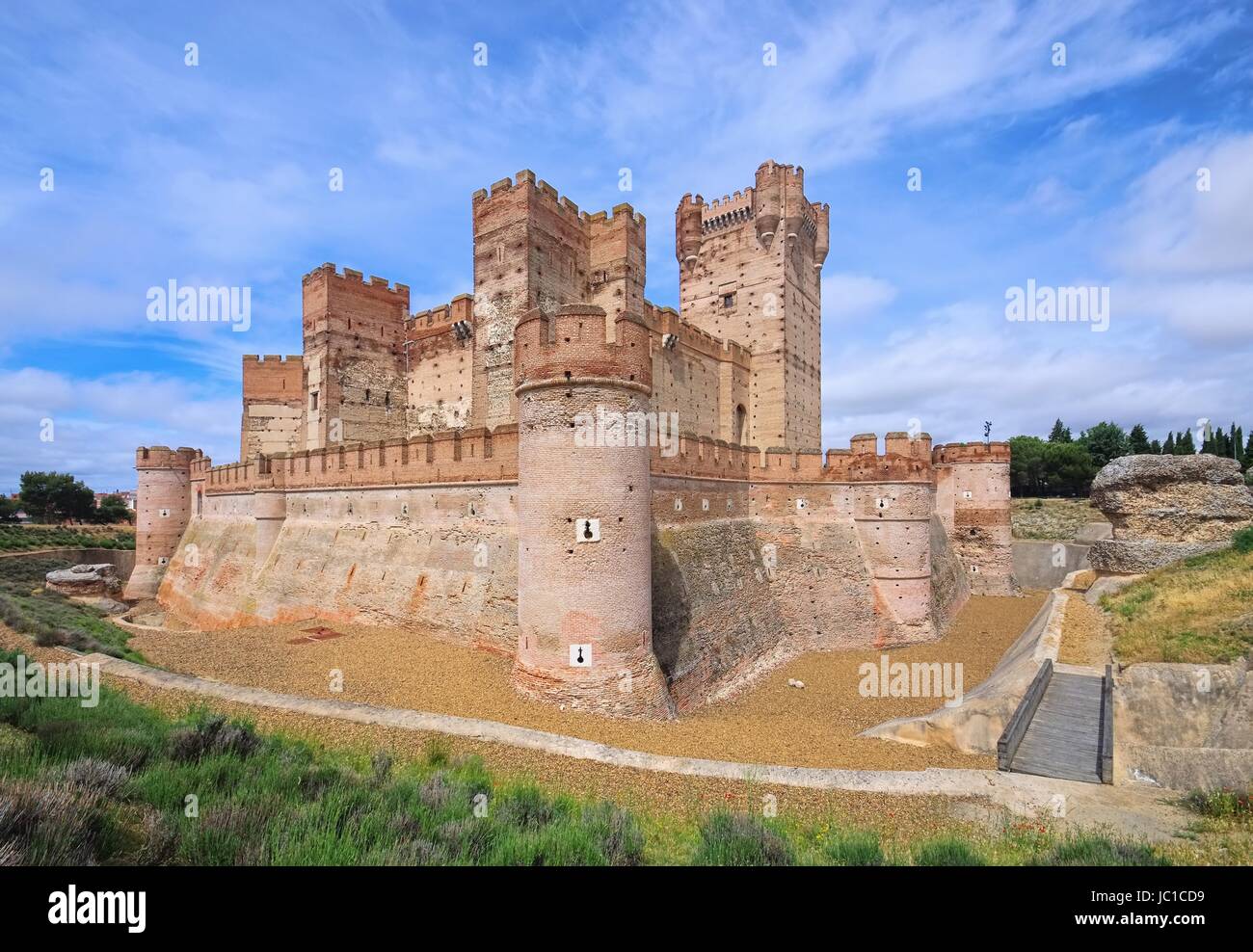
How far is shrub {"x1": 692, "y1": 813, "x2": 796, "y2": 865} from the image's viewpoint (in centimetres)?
431

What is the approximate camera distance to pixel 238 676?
1158 cm

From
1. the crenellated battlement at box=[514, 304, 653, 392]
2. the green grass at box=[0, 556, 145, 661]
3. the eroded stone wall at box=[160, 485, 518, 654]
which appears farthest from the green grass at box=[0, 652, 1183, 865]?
the eroded stone wall at box=[160, 485, 518, 654]

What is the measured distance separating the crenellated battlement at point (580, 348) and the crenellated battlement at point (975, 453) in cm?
2146

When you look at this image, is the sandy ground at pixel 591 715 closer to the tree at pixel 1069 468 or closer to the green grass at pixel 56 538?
the green grass at pixel 56 538

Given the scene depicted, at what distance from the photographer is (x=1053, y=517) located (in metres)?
40.1

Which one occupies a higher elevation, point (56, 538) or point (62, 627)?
point (56, 538)

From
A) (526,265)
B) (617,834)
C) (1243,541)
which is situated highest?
(526,265)

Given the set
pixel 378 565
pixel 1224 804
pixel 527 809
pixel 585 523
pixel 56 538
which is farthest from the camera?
pixel 56 538

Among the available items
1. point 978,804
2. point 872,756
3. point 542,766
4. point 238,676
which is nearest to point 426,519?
point 238,676

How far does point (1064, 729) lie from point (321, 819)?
33.4 feet

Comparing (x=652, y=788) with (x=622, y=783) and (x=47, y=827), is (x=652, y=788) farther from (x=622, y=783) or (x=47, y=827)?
(x=47, y=827)

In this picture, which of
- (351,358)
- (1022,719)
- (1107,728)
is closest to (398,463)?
(351,358)

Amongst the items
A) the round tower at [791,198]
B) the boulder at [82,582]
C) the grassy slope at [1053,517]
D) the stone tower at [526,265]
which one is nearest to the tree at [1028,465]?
the grassy slope at [1053,517]
